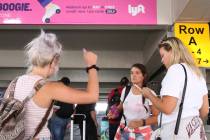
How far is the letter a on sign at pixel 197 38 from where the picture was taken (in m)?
6.39

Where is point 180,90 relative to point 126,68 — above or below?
below

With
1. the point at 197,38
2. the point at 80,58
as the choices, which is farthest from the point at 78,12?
the point at 80,58

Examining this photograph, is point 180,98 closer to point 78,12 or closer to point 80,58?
point 78,12

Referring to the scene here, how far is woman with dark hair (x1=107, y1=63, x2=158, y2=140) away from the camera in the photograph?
13.5ft

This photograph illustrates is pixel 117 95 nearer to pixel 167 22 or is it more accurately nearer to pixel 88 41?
pixel 167 22

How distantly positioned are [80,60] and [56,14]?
469 cm

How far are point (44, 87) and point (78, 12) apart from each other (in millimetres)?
4266

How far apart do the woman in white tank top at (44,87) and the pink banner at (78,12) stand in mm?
4002

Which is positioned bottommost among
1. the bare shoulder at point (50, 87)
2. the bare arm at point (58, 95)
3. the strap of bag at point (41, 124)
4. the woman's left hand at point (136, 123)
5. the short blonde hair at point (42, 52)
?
the woman's left hand at point (136, 123)

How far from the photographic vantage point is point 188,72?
2953 millimetres

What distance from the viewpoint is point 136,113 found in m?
4.25

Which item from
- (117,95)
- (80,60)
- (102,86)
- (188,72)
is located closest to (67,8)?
(117,95)

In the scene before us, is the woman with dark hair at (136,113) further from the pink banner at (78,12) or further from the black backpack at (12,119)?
the pink banner at (78,12)

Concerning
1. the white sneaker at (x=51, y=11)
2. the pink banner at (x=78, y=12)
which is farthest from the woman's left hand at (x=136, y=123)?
the white sneaker at (x=51, y=11)
